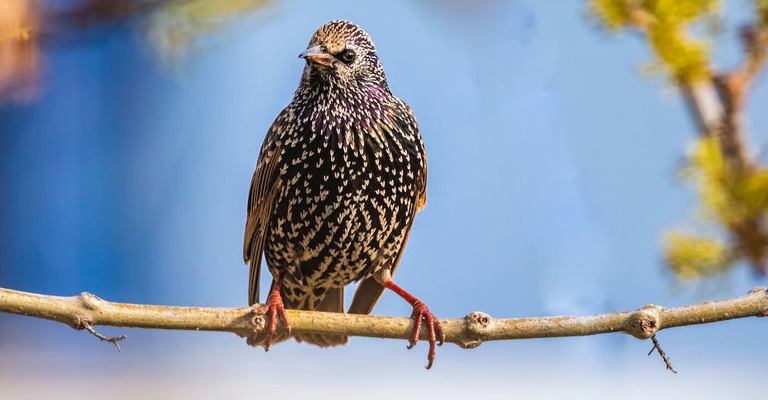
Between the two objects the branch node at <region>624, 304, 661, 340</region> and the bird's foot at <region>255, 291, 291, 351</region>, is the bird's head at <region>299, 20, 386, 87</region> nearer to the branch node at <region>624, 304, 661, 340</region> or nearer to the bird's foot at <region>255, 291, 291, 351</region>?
the bird's foot at <region>255, 291, 291, 351</region>

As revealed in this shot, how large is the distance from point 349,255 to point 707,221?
0.91m

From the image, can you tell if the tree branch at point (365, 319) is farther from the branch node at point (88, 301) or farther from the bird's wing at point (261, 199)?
the bird's wing at point (261, 199)

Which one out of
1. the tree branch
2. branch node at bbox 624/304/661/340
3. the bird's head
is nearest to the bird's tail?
the tree branch

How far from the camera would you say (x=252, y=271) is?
247 centimetres

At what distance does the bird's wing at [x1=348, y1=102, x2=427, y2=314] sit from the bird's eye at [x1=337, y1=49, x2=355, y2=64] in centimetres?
21

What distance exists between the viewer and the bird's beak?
2.01 meters

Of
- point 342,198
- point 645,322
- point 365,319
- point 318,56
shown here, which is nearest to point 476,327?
point 365,319

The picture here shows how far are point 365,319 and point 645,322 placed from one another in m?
0.60

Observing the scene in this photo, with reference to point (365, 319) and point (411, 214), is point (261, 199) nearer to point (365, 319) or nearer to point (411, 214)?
point (411, 214)

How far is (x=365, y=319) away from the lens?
6.48ft

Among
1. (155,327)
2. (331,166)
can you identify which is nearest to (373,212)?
(331,166)

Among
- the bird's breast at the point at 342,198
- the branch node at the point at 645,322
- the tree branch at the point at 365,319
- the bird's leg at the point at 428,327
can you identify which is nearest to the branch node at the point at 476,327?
the tree branch at the point at 365,319

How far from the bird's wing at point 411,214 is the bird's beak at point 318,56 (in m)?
0.27

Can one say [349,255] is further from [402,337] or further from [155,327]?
[155,327]
